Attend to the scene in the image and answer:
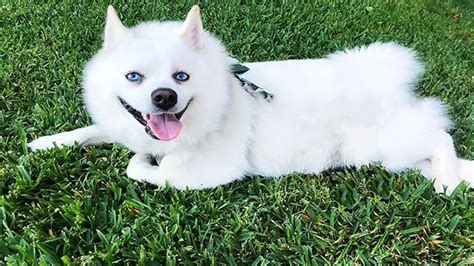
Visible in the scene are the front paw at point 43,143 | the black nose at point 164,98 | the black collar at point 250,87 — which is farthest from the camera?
the front paw at point 43,143

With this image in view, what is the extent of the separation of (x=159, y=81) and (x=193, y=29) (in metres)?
0.39

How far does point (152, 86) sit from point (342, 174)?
145 centimetres

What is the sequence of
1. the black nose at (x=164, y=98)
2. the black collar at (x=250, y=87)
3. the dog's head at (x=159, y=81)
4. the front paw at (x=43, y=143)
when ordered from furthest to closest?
the front paw at (x=43, y=143)
the black collar at (x=250, y=87)
the dog's head at (x=159, y=81)
the black nose at (x=164, y=98)

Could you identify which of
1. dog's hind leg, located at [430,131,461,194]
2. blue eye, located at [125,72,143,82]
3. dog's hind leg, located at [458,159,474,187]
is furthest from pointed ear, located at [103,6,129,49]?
dog's hind leg, located at [458,159,474,187]

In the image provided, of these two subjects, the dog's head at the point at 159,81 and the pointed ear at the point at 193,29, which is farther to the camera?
the pointed ear at the point at 193,29

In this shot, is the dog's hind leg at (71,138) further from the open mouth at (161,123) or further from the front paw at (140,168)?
the open mouth at (161,123)

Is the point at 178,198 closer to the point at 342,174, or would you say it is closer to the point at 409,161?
the point at 342,174

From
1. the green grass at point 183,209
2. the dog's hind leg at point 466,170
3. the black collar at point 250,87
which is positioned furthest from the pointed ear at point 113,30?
the dog's hind leg at point 466,170

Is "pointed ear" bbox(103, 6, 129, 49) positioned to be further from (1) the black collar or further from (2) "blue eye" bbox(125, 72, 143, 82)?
(1) the black collar

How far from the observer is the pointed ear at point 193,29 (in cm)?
298

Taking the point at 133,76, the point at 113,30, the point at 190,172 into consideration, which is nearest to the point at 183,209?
the point at 190,172

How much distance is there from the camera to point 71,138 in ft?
11.5

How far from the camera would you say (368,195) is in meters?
3.35

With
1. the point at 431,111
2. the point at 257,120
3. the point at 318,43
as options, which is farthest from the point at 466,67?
the point at 257,120
